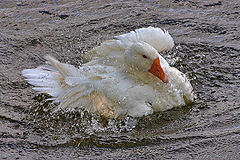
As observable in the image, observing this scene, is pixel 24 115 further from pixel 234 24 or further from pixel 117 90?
pixel 234 24

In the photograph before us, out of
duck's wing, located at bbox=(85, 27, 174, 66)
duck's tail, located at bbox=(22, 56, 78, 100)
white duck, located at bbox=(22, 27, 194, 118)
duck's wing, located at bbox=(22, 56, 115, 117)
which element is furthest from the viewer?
duck's wing, located at bbox=(85, 27, 174, 66)

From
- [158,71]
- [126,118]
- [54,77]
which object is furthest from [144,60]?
[54,77]

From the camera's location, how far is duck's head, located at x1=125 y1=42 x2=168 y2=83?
4582 millimetres

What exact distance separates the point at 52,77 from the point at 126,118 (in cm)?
135

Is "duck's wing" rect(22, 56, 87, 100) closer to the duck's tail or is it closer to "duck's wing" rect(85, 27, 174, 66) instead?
the duck's tail

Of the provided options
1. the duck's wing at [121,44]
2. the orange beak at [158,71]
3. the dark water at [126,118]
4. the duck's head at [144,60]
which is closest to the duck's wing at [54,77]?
the dark water at [126,118]

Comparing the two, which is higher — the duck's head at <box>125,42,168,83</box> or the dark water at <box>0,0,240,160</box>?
the duck's head at <box>125,42,168,83</box>

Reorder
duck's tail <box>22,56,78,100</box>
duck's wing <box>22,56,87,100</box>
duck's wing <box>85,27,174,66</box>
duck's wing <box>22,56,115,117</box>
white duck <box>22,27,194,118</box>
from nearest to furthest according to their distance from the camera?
white duck <box>22,27,194,118</box>
duck's wing <box>22,56,115,117</box>
duck's wing <box>22,56,87,100</box>
duck's tail <box>22,56,78,100</box>
duck's wing <box>85,27,174,66</box>

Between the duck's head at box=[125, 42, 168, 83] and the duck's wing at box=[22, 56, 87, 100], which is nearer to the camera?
the duck's head at box=[125, 42, 168, 83]

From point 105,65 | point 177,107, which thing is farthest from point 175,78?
point 105,65

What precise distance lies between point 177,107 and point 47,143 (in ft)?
5.90

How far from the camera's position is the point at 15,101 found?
5082 millimetres

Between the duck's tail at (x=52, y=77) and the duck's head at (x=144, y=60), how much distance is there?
79 centimetres

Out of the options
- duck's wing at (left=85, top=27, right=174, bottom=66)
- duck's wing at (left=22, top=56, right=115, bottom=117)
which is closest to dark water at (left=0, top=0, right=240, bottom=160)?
duck's wing at (left=22, top=56, right=115, bottom=117)
